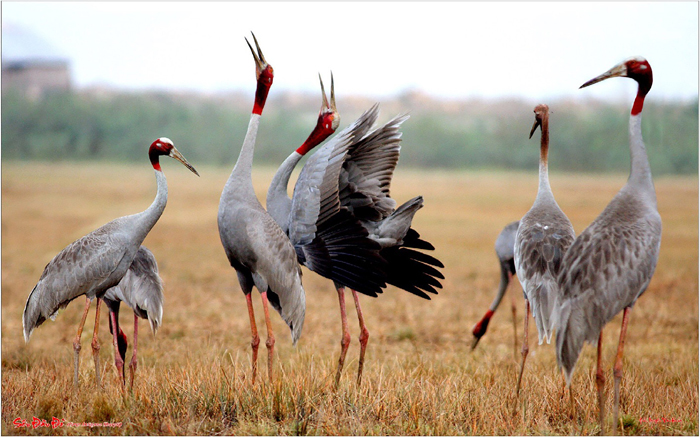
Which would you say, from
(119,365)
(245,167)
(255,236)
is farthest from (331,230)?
(119,365)

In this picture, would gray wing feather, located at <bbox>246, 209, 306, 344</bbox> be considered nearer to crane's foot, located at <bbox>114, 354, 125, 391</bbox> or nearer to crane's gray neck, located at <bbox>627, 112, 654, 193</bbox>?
crane's foot, located at <bbox>114, 354, 125, 391</bbox>

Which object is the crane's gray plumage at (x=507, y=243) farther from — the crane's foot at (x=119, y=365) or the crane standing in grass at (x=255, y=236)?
the crane's foot at (x=119, y=365)

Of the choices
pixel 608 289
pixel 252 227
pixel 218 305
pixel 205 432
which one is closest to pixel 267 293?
pixel 252 227

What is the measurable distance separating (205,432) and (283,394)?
1.71 feet

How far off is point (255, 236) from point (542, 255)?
6.21 ft

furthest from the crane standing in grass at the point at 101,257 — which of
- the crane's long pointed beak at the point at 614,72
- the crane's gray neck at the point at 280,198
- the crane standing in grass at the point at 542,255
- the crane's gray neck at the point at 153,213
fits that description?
the crane's long pointed beak at the point at 614,72

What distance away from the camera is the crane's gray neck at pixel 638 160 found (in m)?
3.67

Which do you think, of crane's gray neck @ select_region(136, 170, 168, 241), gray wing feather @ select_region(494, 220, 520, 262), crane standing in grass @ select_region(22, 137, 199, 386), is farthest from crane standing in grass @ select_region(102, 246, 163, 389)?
gray wing feather @ select_region(494, 220, 520, 262)

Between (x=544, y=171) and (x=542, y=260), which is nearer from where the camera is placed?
(x=542, y=260)

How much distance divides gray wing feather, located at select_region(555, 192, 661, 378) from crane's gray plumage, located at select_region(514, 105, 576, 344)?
313 millimetres

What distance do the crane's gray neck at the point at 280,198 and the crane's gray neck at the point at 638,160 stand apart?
2.20 m

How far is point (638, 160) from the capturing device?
368 cm

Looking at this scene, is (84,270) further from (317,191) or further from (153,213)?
(317,191)

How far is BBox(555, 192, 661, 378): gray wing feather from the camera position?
3.52m
